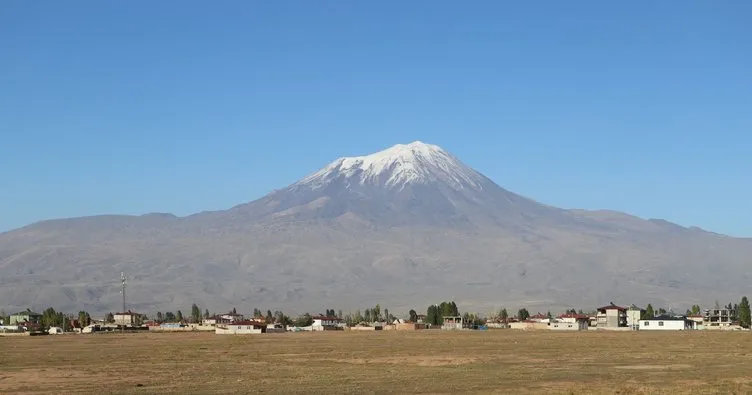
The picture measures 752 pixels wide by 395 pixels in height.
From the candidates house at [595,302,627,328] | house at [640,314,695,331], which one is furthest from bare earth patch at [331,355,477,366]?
house at [595,302,627,328]

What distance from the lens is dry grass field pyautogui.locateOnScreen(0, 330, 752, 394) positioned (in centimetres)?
5097

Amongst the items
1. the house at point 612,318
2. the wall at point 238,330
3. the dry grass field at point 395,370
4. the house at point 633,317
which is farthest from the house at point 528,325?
the dry grass field at point 395,370

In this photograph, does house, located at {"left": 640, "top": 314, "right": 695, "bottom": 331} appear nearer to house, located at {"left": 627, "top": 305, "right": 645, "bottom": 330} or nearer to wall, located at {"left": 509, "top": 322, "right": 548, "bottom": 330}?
house, located at {"left": 627, "top": 305, "right": 645, "bottom": 330}

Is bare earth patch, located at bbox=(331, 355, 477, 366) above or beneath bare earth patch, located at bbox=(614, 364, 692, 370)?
beneath

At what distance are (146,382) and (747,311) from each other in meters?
141

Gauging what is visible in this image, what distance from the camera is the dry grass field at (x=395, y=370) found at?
51.0 m

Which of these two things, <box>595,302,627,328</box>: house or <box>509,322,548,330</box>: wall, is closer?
<box>509,322,548,330</box>: wall

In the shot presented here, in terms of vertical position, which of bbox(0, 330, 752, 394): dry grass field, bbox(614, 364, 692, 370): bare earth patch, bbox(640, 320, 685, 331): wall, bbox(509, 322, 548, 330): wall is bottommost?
bbox(509, 322, 548, 330): wall

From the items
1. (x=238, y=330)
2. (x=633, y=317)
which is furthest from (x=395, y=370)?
(x=633, y=317)

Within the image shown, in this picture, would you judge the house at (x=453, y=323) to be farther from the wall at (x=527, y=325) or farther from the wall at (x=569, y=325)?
the wall at (x=569, y=325)

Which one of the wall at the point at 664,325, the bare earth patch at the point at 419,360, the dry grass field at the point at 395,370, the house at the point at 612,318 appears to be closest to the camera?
the dry grass field at the point at 395,370

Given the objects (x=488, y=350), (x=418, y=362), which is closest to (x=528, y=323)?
(x=488, y=350)

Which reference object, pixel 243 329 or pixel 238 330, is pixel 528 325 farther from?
pixel 238 330

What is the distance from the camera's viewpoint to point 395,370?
202 ft
